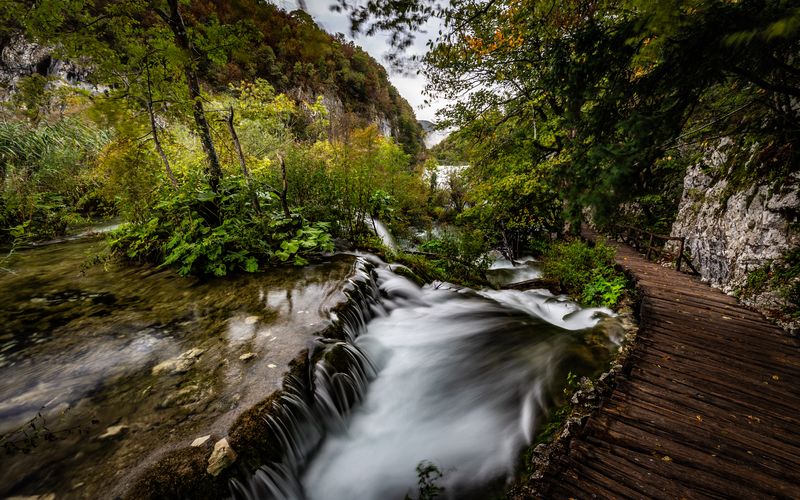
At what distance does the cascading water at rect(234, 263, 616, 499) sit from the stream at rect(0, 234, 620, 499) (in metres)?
0.02

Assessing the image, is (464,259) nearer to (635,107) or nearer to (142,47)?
(635,107)

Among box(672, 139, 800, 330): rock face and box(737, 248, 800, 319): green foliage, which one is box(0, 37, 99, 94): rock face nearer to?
box(672, 139, 800, 330): rock face

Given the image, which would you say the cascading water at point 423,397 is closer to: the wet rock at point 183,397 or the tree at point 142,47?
the wet rock at point 183,397

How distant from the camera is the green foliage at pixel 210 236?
5.18 m

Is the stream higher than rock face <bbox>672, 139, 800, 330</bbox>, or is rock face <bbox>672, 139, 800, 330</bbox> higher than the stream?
rock face <bbox>672, 139, 800, 330</bbox>

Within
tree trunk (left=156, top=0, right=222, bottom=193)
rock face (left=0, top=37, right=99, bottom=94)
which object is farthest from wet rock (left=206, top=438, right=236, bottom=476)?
rock face (left=0, top=37, right=99, bottom=94)

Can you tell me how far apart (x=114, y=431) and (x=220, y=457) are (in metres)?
0.92

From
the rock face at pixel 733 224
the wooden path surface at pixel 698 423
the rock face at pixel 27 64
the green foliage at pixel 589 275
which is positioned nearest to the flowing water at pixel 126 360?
the wooden path surface at pixel 698 423

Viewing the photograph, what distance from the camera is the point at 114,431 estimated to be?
7.48 feet

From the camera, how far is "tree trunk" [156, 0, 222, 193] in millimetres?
5016

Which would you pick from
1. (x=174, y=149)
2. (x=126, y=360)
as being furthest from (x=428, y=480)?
(x=174, y=149)

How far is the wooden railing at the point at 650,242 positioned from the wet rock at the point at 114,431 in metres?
9.98

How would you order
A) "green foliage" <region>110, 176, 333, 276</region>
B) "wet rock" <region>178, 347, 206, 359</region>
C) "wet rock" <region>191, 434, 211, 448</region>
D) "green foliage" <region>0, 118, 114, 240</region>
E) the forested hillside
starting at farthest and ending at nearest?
"green foliage" <region>0, 118, 114, 240</region>, "green foliage" <region>110, 176, 333, 276</region>, the forested hillside, "wet rock" <region>178, 347, 206, 359</region>, "wet rock" <region>191, 434, 211, 448</region>

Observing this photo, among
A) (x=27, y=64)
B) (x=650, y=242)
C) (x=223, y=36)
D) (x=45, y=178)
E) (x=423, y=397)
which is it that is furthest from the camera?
(x=27, y=64)
